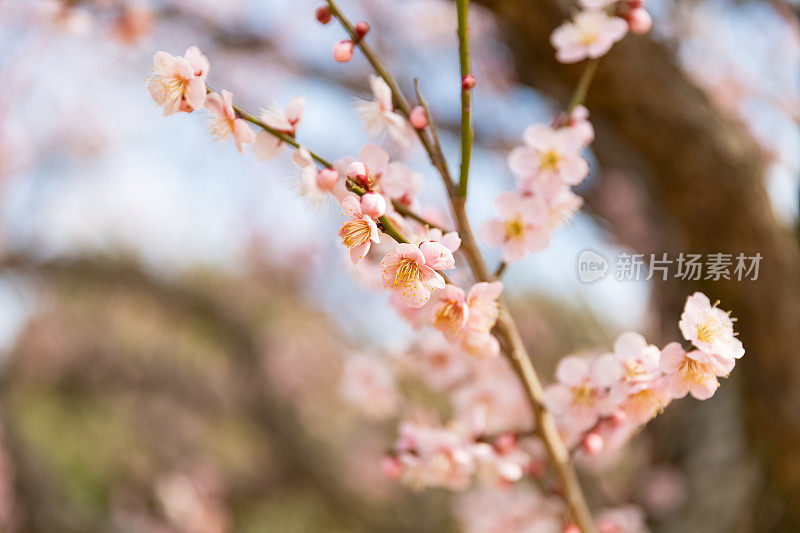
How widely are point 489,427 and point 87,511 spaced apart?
245 cm

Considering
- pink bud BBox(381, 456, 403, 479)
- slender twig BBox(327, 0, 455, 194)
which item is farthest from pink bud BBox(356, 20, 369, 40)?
pink bud BBox(381, 456, 403, 479)

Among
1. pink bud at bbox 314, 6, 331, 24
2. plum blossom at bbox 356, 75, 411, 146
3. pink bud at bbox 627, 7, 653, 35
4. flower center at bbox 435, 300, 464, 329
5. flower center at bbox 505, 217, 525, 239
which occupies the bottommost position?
flower center at bbox 435, 300, 464, 329

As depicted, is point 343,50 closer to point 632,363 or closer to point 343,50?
point 343,50

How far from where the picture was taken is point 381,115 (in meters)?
0.69

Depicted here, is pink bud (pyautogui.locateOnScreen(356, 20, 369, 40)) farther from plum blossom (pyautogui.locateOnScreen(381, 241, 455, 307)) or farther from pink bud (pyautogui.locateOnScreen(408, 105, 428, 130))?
plum blossom (pyautogui.locateOnScreen(381, 241, 455, 307))

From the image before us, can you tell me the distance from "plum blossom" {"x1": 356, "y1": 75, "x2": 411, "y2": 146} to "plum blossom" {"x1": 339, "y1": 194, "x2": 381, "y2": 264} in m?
0.18

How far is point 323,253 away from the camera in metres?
4.17

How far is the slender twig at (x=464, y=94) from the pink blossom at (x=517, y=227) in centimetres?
10

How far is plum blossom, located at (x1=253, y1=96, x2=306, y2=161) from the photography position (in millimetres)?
646

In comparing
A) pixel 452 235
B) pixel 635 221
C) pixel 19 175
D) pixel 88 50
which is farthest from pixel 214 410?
pixel 452 235

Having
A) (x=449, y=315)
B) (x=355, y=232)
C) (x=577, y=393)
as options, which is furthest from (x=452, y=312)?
(x=577, y=393)

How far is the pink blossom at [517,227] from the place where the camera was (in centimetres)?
72

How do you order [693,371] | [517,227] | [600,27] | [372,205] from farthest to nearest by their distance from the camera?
1. [600,27]
2. [517,227]
3. [693,371]
4. [372,205]

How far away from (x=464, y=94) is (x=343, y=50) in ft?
0.54
